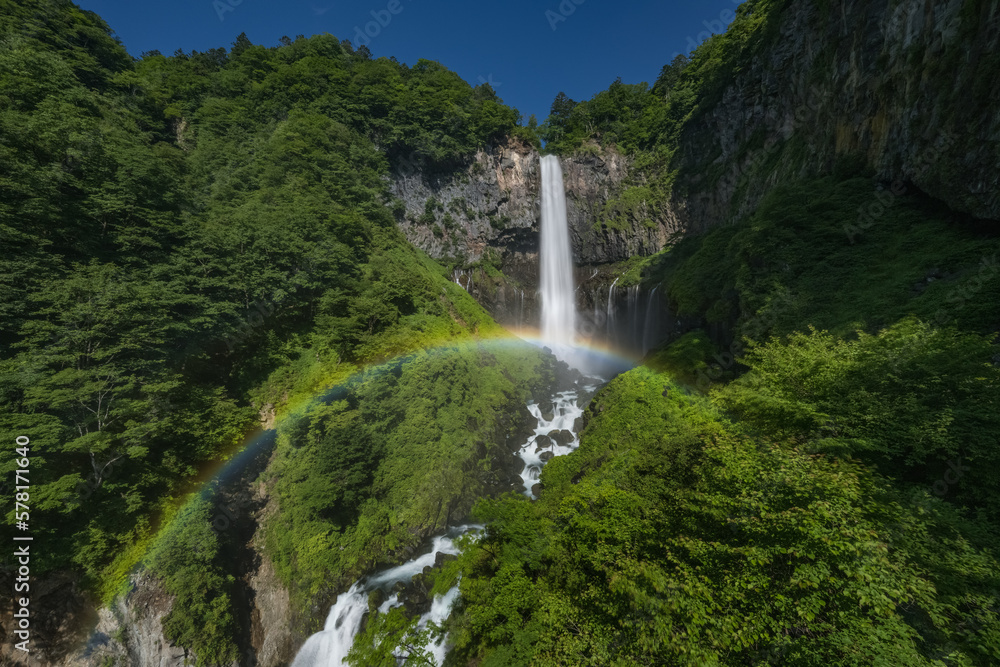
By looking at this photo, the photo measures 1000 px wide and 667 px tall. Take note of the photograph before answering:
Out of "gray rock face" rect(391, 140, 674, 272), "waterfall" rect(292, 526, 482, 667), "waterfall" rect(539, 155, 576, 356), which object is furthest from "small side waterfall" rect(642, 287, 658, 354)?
"waterfall" rect(292, 526, 482, 667)

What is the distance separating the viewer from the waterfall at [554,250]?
44.3 meters

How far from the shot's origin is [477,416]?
66.5 feet

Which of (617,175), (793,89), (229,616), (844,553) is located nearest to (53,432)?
(229,616)

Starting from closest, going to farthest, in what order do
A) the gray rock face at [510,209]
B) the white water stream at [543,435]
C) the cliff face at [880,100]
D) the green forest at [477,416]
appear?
the green forest at [477,416] < the cliff face at [880,100] < the white water stream at [543,435] < the gray rock face at [510,209]

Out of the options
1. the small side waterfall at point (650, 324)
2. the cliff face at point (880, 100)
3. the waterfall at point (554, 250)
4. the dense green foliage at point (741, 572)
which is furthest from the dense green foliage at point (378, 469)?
the waterfall at point (554, 250)

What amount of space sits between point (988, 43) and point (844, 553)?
12776 millimetres

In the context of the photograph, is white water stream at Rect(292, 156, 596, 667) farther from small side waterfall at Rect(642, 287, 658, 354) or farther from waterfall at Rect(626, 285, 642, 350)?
waterfall at Rect(626, 285, 642, 350)

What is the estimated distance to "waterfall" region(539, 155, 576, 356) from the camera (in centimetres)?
4434

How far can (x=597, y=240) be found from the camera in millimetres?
43875

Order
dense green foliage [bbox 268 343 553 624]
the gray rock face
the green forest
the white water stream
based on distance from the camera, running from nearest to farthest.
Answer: the green forest
the white water stream
dense green foliage [bbox 268 343 553 624]
the gray rock face

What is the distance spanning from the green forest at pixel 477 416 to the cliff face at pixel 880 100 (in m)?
0.85

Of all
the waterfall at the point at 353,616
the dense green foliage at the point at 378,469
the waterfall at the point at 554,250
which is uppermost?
the waterfall at the point at 554,250

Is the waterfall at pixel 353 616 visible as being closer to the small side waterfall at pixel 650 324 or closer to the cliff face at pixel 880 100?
the cliff face at pixel 880 100

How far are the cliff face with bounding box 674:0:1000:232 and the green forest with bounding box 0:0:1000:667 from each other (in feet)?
2.77
